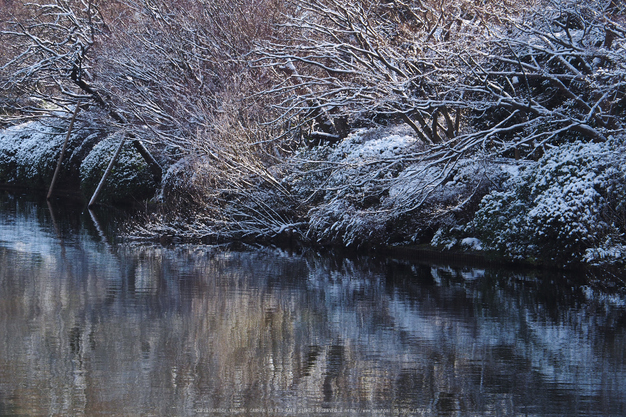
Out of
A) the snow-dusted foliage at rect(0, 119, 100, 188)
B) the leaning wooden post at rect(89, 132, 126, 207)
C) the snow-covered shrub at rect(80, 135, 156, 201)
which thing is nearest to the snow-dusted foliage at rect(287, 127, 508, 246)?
the leaning wooden post at rect(89, 132, 126, 207)

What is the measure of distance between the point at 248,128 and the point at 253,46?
2.72m

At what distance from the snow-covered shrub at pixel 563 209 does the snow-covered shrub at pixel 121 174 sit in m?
15.2

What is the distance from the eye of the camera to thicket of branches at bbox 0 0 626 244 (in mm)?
14508

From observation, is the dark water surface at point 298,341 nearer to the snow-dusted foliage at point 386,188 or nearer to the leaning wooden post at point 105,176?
the snow-dusted foliage at point 386,188

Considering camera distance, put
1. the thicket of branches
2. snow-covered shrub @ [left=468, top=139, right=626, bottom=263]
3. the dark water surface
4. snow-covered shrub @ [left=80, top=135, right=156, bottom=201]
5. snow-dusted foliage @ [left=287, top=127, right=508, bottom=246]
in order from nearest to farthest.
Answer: the dark water surface, snow-covered shrub @ [left=468, top=139, right=626, bottom=263], the thicket of branches, snow-dusted foliage @ [left=287, top=127, right=508, bottom=246], snow-covered shrub @ [left=80, top=135, right=156, bottom=201]

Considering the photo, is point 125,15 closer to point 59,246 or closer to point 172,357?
Result: point 59,246

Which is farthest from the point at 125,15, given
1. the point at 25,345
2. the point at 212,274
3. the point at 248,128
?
the point at 25,345

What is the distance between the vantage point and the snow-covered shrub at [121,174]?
2750 cm

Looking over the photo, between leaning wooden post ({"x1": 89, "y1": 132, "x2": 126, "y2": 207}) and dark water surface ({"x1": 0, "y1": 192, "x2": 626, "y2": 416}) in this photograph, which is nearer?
dark water surface ({"x1": 0, "y1": 192, "x2": 626, "y2": 416})

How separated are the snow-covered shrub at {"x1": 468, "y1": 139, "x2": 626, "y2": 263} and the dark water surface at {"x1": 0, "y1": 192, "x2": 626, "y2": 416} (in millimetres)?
656

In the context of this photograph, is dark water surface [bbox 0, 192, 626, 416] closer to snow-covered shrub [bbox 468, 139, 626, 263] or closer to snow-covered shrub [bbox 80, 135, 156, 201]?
snow-covered shrub [bbox 468, 139, 626, 263]

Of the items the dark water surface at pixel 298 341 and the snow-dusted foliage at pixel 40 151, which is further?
the snow-dusted foliage at pixel 40 151

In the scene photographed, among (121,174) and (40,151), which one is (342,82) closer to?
(121,174)

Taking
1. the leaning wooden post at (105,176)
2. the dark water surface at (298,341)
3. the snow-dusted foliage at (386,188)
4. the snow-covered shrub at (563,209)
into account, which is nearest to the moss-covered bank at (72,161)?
the leaning wooden post at (105,176)
